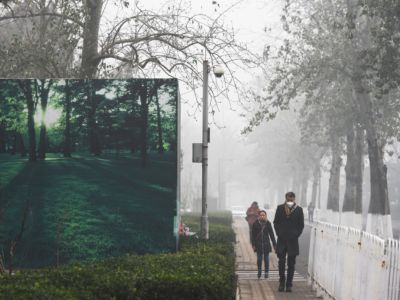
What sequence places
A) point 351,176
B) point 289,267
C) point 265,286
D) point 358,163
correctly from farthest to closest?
point 351,176, point 358,163, point 265,286, point 289,267

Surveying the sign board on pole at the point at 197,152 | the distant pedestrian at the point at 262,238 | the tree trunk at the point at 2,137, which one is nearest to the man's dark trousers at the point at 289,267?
the distant pedestrian at the point at 262,238

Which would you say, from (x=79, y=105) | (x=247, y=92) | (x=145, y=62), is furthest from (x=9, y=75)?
(x=79, y=105)

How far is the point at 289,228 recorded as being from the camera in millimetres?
16906

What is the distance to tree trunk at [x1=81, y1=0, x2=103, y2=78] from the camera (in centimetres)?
2538

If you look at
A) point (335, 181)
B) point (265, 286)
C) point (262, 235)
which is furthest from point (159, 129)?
point (335, 181)

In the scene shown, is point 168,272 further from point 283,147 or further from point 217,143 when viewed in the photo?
point 217,143

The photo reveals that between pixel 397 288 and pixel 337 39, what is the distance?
34.0m

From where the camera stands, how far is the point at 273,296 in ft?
53.4

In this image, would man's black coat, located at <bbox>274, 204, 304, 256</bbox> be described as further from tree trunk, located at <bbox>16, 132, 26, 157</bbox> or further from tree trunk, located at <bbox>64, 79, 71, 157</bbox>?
tree trunk, located at <bbox>16, 132, 26, 157</bbox>

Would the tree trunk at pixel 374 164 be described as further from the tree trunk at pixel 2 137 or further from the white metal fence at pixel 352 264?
the tree trunk at pixel 2 137

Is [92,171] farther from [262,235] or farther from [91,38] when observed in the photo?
[91,38]

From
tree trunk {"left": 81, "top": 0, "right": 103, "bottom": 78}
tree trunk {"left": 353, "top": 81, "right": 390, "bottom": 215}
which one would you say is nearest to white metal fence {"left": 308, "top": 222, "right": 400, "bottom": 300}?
tree trunk {"left": 81, "top": 0, "right": 103, "bottom": 78}

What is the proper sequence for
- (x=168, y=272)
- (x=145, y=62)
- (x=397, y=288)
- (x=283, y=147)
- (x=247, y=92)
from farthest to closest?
(x=283, y=147), (x=145, y=62), (x=247, y=92), (x=168, y=272), (x=397, y=288)

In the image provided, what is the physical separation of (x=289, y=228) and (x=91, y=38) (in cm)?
1093
